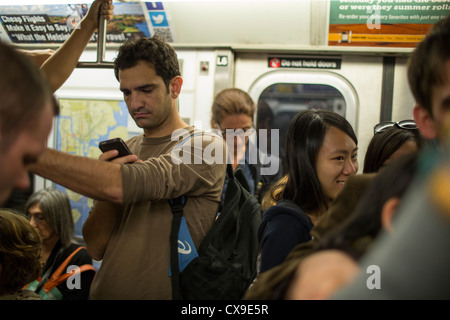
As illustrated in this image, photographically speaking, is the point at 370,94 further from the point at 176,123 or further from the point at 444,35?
the point at 444,35

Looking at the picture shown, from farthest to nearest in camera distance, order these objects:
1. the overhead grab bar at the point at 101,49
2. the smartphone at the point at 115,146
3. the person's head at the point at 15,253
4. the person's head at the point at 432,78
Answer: the person's head at the point at 15,253 < the overhead grab bar at the point at 101,49 < the smartphone at the point at 115,146 < the person's head at the point at 432,78

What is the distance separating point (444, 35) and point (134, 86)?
1.42 meters

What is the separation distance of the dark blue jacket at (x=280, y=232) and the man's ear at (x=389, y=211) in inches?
35.5

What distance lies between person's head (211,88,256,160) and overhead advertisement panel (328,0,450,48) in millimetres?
914

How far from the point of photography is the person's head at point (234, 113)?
3303mm

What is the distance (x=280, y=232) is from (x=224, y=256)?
293 mm

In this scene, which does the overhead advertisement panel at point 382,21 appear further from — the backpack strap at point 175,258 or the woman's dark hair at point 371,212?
the woman's dark hair at point 371,212

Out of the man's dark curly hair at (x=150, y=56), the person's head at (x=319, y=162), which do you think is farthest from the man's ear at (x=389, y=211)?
the man's dark curly hair at (x=150, y=56)

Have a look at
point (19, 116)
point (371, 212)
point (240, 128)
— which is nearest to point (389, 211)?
point (371, 212)

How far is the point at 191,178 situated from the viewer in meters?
1.78

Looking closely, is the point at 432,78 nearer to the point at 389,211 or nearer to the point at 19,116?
the point at 389,211

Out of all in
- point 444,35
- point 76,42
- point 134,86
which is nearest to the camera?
point 444,35

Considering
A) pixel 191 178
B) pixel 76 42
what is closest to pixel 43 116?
pixel 191 178

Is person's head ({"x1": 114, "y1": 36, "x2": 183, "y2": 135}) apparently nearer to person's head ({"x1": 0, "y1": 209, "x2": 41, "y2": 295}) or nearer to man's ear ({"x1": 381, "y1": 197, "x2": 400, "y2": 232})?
person's head ({"x1": 0, "y1": 209, "x2": 41, "y2": 295})
